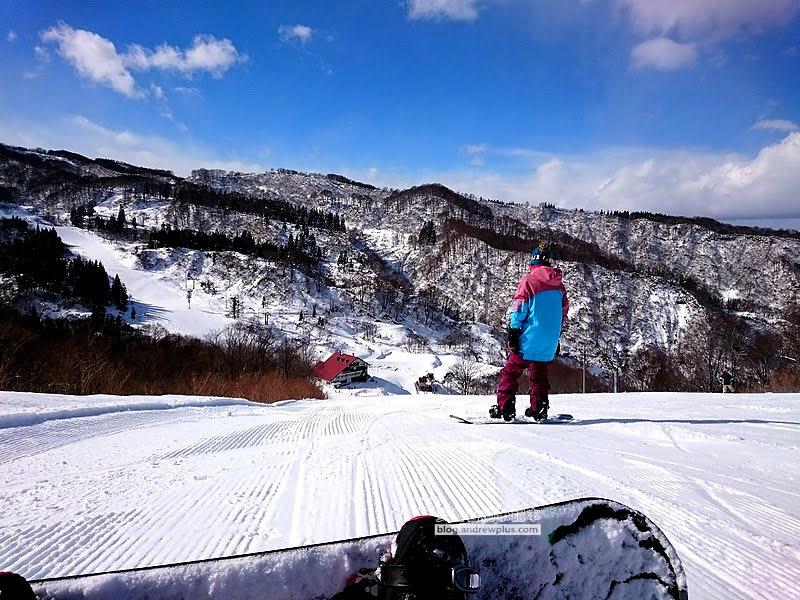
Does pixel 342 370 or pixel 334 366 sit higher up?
pixel 334 366

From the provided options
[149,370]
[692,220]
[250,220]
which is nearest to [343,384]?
[149,370]

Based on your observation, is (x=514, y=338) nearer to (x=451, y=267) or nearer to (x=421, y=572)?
(x=421, y=572)

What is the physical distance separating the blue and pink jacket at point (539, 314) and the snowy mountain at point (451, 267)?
132 feet

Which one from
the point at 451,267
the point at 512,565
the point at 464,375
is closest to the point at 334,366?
the point at 464,375

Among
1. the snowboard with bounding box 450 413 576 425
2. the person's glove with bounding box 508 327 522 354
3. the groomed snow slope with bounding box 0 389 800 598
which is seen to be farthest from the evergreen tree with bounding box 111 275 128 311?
the person's glove with bounding box 508 327 522 354

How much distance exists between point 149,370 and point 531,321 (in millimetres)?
18202

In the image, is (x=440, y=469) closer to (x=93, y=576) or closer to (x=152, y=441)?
(x=93, y=576)

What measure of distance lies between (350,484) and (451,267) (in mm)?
117558

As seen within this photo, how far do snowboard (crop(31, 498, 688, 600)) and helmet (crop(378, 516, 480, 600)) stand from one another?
8cm

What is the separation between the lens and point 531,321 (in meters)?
4.40

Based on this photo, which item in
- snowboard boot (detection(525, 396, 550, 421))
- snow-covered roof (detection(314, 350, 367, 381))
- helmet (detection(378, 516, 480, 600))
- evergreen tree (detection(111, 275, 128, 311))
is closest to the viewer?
helmet (detection(378, 516, 480, 600))

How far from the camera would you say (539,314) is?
14.3 feet

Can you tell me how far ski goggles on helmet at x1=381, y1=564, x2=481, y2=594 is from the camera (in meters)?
0.75

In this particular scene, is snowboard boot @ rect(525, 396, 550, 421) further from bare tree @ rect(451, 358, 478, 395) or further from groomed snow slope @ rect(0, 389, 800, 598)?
bare tree @ rect(451, 358, 478, 395)
